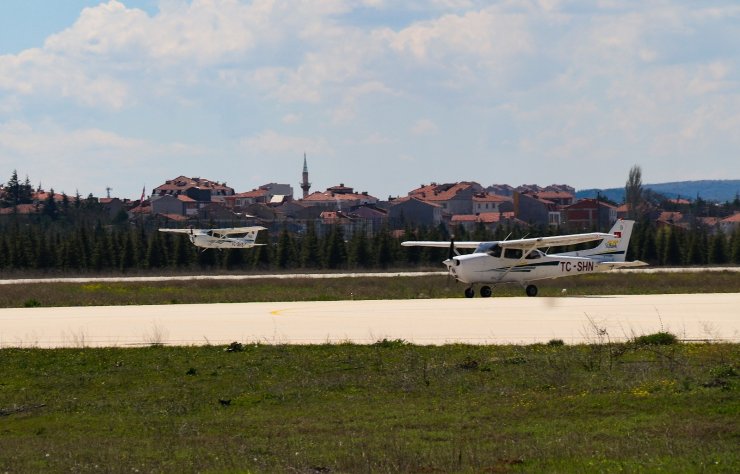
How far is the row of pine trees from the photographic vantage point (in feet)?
266

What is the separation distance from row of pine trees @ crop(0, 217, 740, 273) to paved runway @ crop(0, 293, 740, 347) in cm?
4580

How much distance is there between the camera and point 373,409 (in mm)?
15734

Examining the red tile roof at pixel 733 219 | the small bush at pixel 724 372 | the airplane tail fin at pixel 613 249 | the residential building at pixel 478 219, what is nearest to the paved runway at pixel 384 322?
the small bush at pixel 724 372

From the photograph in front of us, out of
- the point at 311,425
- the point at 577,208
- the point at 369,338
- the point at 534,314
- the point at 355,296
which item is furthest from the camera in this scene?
the point at 577,208

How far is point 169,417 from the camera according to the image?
51.8 feet

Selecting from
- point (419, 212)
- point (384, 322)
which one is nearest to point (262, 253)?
point (384, 322)

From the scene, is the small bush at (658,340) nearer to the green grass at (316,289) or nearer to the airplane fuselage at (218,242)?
the green grass at (316,289)

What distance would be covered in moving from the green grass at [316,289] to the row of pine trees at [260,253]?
1007 inches

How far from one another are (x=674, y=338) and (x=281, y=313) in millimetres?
12770

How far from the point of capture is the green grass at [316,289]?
134 feet

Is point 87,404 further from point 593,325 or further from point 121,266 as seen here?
point 121,266

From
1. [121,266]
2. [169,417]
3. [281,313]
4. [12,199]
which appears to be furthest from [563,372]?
[12,199]

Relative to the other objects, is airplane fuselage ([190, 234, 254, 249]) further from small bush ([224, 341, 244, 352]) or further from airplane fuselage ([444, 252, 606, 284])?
small bush ([224, 341, 244, 352])

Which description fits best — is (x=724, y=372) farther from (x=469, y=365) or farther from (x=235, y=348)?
(x=235, y=348)
